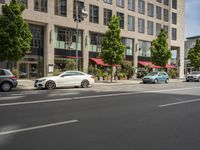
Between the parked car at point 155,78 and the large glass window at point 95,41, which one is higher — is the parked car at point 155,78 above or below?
below

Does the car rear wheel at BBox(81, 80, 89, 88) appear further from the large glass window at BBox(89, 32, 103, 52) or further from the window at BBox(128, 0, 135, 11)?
the window at BBox(128, 0, 135, 11)

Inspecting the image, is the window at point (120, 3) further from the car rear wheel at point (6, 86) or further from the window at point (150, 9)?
the car rear wheel at point (6, 86)

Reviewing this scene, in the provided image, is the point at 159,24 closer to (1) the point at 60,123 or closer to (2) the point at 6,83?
(2) the point at 6,83

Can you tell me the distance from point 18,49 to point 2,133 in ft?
53.0

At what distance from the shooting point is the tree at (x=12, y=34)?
2167 centimetres

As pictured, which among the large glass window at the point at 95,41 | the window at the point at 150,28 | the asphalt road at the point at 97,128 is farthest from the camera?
the window at the point at 150,28

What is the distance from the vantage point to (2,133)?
642cm

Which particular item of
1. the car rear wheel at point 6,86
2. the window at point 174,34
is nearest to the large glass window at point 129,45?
the window at point 174,34

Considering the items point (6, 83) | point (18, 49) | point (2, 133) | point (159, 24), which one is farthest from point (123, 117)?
point (159, 24)

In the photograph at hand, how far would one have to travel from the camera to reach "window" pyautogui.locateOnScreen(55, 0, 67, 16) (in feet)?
125

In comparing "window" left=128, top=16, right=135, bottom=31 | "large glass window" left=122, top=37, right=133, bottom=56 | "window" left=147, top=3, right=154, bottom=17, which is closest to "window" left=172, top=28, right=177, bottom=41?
"window" left=147, top=3, right=154, bottom=17

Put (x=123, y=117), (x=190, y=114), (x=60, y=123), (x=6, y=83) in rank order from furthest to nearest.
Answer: (x=6, y=83) < (x=190, y=114) < (x=123, y=117) < (x=60, y=123)

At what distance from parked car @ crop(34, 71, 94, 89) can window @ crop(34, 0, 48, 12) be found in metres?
16.2

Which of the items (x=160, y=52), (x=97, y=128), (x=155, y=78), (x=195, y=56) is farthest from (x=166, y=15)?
(x=97, y=128)
